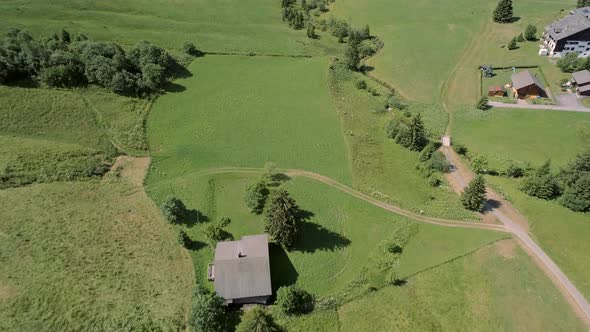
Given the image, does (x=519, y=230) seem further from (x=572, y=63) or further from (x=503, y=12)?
(x=503, y=12)

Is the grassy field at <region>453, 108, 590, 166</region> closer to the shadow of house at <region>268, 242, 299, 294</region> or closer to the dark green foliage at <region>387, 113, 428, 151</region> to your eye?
the dark green foliage at <region>387, 113, 428, 151</region>

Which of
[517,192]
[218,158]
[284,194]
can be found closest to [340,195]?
[284,194]

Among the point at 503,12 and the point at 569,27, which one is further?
the point at 503,12

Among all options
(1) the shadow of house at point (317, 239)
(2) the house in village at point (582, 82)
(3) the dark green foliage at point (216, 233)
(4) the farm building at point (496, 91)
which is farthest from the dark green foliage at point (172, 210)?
(2) the house in village at point (582, 82)

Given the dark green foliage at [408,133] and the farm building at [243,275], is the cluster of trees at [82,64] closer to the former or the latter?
the farm building at [243,275]

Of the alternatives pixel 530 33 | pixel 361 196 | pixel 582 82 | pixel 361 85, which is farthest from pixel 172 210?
pixel 530 33
